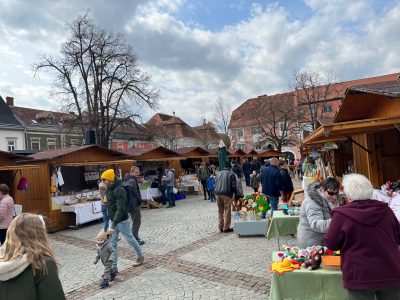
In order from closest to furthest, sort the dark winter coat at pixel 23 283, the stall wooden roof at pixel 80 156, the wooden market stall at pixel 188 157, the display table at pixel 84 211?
the dark winter coat at pixel 23 283, the display table at pixel 84 211, the stall wooden roof at pixel 80 156, the wooden market stall at pixel 188 157

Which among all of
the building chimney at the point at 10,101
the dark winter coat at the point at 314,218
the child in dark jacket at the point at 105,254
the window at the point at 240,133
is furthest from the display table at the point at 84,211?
the window at the point at 240,133

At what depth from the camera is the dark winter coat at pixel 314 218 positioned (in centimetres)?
344

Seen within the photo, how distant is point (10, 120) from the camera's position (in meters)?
35.4

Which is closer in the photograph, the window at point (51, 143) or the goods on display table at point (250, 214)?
the goods on display table at point (250, 214)

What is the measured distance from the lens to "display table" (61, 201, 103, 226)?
1110cm

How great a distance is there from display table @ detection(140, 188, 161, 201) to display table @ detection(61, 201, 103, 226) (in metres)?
3.22

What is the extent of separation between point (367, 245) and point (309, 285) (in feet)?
3.40

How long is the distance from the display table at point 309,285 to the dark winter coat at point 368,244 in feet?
2.11

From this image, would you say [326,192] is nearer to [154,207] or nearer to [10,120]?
[154,207]

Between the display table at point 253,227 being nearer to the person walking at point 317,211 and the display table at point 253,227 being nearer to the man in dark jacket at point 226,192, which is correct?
the man in dark jacket at point 226,192

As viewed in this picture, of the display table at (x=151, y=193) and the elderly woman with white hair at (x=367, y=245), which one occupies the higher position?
the elderly woman with white hair at (x=367, y=245)

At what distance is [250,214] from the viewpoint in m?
8.21

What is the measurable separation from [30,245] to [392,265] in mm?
2598

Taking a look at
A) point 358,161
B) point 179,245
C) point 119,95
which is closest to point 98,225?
point 179,245
